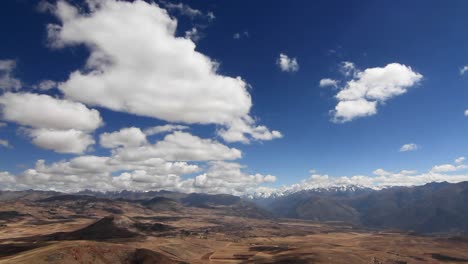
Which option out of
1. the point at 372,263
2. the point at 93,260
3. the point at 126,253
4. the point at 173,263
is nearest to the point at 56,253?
the point at 93,260

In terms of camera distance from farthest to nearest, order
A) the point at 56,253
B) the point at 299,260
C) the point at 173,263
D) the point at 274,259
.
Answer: the point at 274,259, the point at 299,260, the point at 173,263, the point at 56,253

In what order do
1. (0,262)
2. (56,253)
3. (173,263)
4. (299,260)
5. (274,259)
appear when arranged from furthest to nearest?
(274,259) → (299,260) → (173,263) → (56,253) → (0,262)

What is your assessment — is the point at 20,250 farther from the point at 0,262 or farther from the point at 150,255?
the point at 150,255

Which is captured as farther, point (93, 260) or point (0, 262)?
point (93, 260)

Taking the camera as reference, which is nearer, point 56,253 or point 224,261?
point 56,253

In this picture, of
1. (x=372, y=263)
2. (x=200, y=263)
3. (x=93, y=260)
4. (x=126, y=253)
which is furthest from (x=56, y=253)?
(x=372, y=263)

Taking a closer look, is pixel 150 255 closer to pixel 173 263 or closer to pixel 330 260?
pixel 173 263

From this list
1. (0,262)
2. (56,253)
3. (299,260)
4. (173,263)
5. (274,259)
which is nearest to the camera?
(0,262)

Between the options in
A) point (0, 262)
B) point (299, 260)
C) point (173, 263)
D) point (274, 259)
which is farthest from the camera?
point (274, 259)
